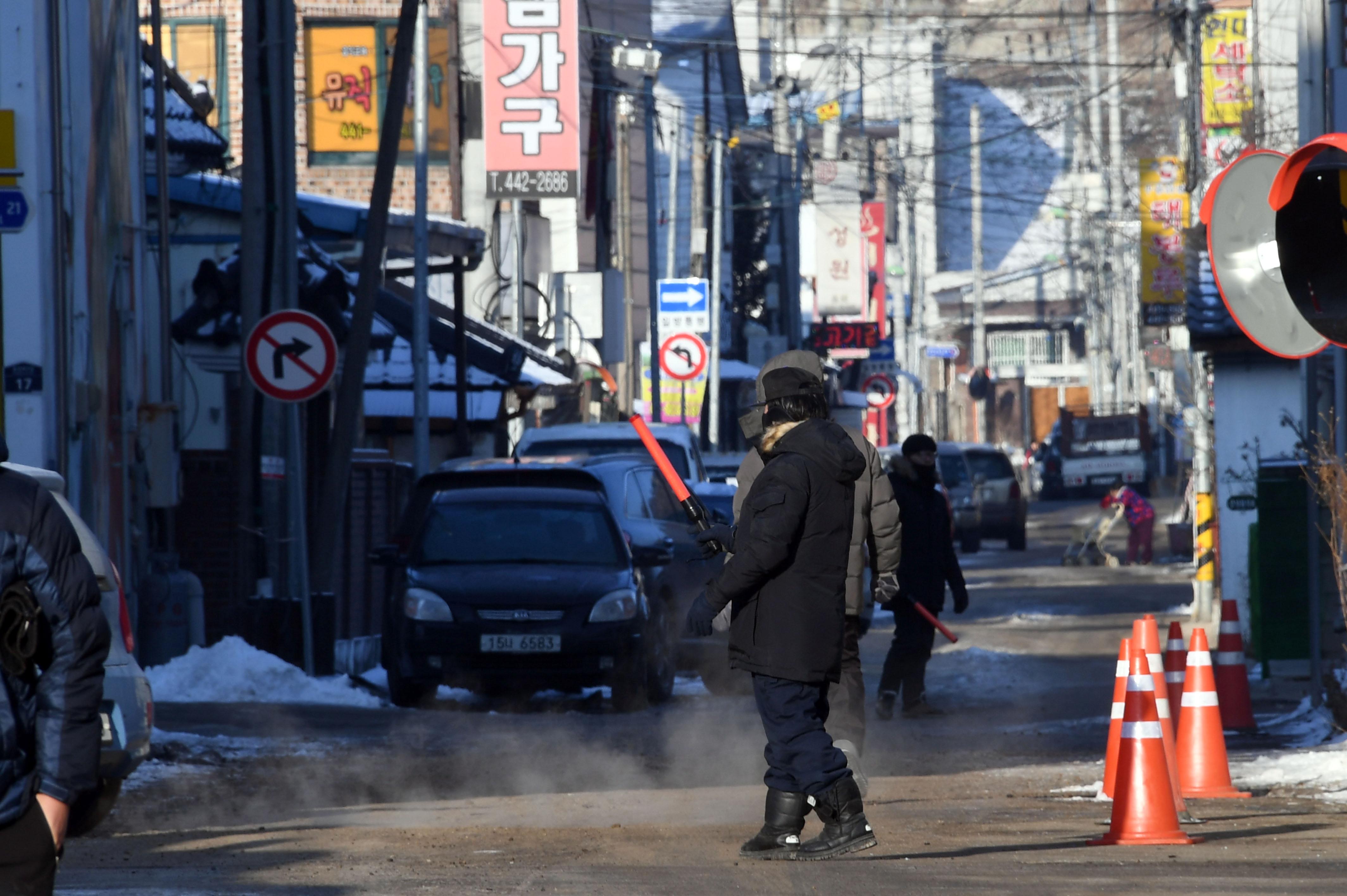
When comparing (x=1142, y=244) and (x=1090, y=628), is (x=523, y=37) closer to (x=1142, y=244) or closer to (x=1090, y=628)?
(x=1142, y=244)

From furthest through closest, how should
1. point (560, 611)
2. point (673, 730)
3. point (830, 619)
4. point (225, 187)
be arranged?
point (225, 187) → point (560, 611) → point (673, 730) → point (830, 619)

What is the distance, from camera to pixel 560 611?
14.2 metres

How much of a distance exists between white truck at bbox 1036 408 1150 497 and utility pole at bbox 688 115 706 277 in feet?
37.5

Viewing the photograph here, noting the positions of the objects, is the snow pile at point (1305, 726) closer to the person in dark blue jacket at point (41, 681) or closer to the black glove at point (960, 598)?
the black glove at point (960, 598)

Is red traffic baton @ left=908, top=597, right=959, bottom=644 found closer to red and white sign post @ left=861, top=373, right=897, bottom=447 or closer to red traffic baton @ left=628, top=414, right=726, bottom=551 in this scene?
red traffic baton @ left=628, top=414, right=726, bottom=551

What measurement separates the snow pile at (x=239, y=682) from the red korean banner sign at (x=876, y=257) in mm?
48569

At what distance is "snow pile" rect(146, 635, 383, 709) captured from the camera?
13953 mm

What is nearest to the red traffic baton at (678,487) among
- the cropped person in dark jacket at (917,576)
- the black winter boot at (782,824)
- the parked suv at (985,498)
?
Result: the black winter boot at (782,824)

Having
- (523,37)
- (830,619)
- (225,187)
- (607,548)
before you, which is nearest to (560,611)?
(607,548)

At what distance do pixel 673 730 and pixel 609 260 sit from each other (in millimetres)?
31658

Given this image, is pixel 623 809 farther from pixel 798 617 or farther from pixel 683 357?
pixel 683 357

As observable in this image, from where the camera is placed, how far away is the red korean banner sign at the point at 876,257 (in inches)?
2527

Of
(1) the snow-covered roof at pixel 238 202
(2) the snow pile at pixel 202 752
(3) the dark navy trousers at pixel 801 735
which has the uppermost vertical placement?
(1) the snow-covered roof at pixel 238 202

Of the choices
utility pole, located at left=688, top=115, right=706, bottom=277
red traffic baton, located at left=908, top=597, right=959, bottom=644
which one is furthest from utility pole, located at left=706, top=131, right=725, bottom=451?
red traffic baton, located at left=908, top=597, right=959, bottom=644
